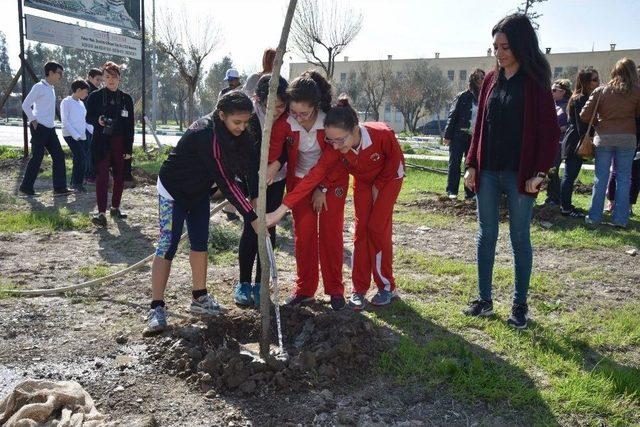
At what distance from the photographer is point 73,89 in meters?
8.72

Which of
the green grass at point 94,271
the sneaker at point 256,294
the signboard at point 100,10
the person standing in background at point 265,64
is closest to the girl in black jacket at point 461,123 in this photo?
the person standing in background at point 265,64

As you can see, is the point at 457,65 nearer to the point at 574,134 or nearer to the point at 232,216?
the point at 574,134

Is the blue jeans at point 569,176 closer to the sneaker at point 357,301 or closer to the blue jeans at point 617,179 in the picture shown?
the blue jeans at point 617,179

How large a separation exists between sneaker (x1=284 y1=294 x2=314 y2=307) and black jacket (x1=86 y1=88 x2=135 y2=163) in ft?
11.6

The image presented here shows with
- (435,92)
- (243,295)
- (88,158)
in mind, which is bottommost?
(243,295)

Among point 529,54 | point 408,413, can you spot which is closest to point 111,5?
point 529,54

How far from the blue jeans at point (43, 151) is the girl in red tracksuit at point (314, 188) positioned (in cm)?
563

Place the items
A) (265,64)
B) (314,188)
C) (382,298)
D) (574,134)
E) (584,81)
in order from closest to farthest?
(314,188) < (382,298) < (265,64) < (584,81) < (574,134)

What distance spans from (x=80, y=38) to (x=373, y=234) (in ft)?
35.6

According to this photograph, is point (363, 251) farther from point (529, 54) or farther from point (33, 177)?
point (33, 177)

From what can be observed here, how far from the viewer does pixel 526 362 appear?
321cm

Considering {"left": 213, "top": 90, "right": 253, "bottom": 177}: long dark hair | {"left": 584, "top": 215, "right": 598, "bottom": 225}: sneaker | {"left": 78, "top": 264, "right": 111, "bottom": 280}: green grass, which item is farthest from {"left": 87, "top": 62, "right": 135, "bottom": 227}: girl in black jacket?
{"left": 584, "top": 215, "right": 598, "bottom": 225}: sneaker

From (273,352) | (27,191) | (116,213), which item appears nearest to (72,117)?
(27,191)

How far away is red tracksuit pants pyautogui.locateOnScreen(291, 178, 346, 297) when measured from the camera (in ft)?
12.8
